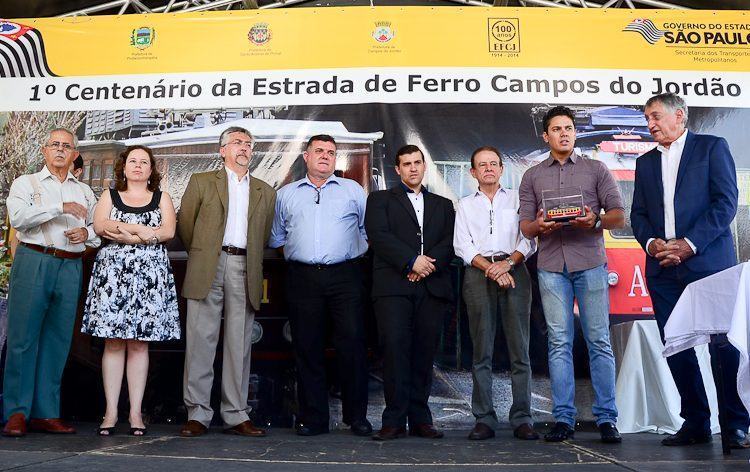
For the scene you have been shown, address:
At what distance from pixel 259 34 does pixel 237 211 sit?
4.60 ft

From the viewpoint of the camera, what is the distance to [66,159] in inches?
164

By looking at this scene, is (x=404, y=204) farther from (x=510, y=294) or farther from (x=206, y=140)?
(x=206, y=140)

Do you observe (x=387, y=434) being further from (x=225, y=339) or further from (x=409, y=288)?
(x=225, y=339)

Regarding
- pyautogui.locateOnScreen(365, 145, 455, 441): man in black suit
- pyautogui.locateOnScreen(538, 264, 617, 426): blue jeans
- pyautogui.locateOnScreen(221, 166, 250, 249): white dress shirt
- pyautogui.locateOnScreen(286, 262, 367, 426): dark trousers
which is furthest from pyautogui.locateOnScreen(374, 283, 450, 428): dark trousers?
pyautogui.locateOnScreen(221, 166, 250, 249): white dress shirt

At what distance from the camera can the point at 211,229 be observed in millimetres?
4098

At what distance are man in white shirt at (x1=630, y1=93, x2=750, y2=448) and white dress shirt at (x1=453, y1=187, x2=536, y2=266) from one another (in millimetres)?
625

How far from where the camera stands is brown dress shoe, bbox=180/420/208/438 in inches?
153

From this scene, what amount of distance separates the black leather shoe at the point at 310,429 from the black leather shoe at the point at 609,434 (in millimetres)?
1458

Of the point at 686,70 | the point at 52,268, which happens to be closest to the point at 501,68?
the point at 686,70

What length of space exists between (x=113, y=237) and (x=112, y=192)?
281mm

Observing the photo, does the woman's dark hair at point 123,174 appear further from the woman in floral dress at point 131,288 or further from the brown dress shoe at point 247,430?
the brown dress shoe at point 247,430

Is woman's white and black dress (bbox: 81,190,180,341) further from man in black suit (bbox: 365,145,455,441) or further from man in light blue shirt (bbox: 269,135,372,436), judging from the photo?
man in black suit (bbox: 365,145,455,441)

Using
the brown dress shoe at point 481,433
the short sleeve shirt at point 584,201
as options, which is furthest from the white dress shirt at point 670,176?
the brown dress shoe at point 481,433

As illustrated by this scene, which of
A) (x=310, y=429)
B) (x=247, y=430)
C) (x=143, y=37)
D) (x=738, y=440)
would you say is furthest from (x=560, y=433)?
(x=143, y=37)
